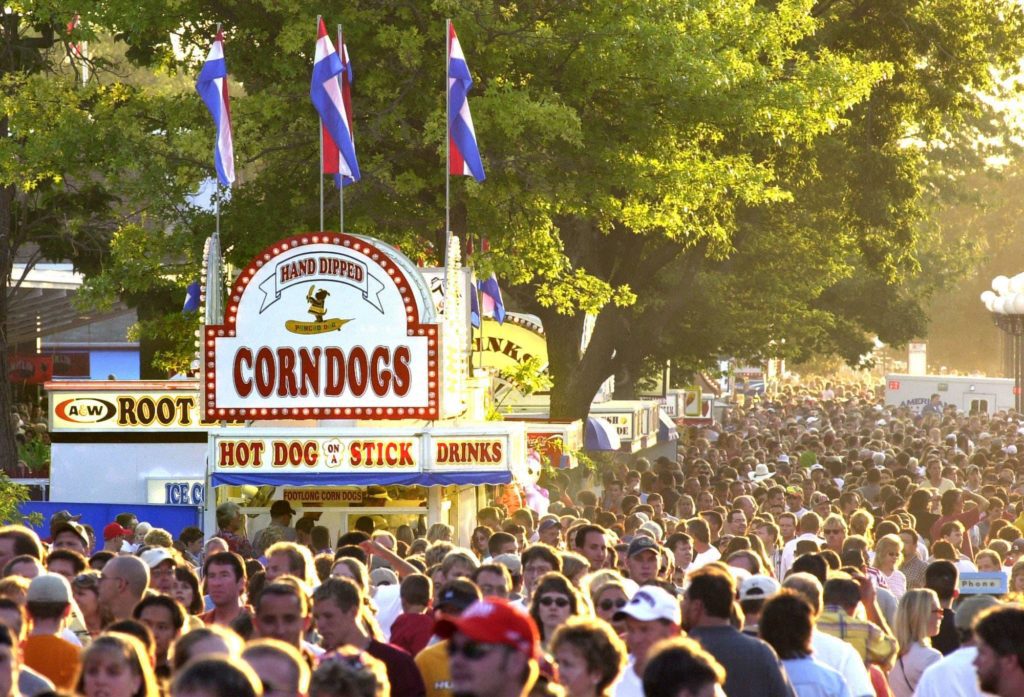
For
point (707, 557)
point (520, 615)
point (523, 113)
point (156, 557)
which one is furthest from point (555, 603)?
point (523, 113)

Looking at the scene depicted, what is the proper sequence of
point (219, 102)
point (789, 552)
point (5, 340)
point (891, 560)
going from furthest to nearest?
point (5, 340) → point (219, 102) → point (789, 552) → point (891, 560)

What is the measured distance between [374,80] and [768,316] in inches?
951

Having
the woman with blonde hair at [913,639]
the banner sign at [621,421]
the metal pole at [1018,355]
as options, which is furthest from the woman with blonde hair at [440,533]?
the metal pole at [1018,355]

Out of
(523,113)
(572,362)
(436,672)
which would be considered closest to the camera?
(436,672)

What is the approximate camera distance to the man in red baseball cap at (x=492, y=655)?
18.1ft

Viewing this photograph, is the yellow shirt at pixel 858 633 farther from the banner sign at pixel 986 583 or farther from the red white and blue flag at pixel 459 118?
Result: the red white and blue flag at pixel 459 118

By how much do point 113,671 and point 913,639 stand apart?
189 inches

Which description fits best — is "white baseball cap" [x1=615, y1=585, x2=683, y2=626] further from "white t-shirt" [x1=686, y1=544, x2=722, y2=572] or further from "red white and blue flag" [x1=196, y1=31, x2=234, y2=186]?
"red white and blue flag" [x1=196, y1=31, x2=234, y2=186]

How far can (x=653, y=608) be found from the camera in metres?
7.40

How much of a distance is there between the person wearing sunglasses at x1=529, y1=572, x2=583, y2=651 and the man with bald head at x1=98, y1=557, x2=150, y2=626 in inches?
76.6

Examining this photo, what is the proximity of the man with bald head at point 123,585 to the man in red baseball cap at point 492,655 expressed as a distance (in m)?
4.08

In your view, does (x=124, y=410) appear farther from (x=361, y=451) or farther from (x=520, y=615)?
(x=520, y=615)

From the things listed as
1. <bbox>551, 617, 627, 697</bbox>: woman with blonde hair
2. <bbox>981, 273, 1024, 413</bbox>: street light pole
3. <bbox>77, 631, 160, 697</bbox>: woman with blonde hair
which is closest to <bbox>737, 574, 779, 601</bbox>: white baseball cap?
<bbox>551, 617, 627, 697</bbox>: woman with blonde hair

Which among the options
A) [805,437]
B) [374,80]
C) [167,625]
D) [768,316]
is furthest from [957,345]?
[167,625]
